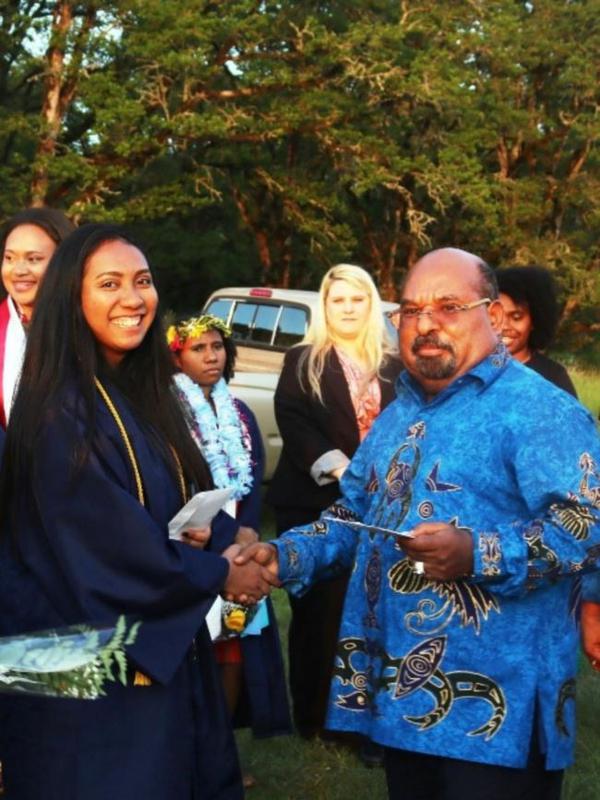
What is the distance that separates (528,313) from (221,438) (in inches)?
55.2

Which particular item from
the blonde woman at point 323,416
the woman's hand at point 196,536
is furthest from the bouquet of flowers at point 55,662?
the blonde woman at point 323,416

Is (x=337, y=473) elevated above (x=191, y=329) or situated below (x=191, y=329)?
below

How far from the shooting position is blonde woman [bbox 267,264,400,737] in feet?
19.0

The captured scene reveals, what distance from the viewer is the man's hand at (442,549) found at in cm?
296

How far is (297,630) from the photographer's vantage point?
6.05 meters

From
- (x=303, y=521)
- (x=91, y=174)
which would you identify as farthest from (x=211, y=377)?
(x=91, y=174)

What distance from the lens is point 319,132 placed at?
27.0 m

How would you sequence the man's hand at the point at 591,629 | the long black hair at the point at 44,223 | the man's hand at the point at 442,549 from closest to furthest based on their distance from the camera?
1. the man's hand at the point at 442,549
2. the man's hand at the point at 591,629
3. the long black hair at the point at 44,223

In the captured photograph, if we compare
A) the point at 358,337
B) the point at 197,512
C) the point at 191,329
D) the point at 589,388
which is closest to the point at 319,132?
the point at 589,388

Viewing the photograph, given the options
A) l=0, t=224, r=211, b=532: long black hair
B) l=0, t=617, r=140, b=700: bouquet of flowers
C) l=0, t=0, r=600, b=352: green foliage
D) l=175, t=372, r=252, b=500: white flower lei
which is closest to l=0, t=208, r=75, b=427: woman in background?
l=175, t=372, r=252, b=500: white flower lei

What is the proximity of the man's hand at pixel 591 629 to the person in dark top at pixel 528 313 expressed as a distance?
179 centimetres

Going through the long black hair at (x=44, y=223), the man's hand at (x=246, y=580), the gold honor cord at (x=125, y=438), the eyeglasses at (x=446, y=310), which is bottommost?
the man's hand at (x=246, y=580)

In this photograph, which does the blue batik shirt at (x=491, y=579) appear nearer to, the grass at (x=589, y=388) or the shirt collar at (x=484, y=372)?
the shirt collar at (x=484, y=372)

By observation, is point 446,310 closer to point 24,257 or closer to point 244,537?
point 244,537
